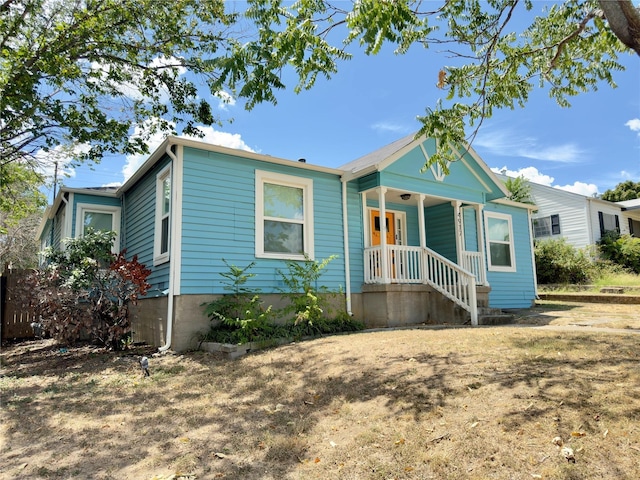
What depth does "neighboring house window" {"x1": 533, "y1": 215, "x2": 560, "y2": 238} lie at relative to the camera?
23359 mm

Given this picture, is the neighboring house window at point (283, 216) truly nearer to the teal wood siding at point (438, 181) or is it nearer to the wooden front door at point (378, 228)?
the teal wood siding at point (438, 181)

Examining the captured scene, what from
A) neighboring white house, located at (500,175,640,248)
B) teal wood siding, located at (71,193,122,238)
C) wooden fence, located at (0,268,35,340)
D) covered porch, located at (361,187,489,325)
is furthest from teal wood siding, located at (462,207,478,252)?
neighboring white house, located at (500,175,640,248)

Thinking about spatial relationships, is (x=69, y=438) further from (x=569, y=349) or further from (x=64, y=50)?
(x=64, y=50)

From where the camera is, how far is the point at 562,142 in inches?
687

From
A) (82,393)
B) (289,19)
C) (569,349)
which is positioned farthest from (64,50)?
(569,349)

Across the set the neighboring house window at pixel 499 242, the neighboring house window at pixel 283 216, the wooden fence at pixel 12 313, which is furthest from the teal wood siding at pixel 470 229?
the wooden fence at pixel 12 313

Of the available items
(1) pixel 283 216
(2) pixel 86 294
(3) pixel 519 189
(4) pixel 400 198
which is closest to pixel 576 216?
(3) pixel 519 189

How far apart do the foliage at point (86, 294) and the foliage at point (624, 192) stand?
41292mm

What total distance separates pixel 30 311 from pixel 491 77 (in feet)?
38.7

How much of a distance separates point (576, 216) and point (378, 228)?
16.4m

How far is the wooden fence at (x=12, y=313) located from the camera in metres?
10.6

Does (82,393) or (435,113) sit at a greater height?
(435,113)

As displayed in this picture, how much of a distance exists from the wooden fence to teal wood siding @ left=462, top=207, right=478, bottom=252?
11663mm

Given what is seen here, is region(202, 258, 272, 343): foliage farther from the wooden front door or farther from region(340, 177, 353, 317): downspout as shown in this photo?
the wooden front door
